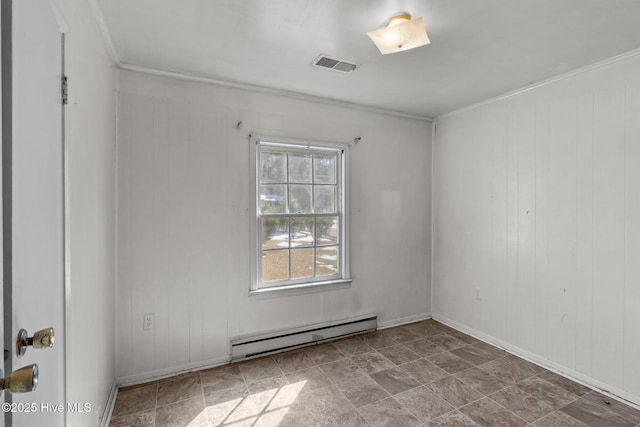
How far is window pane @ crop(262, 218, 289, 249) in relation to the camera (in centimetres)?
308

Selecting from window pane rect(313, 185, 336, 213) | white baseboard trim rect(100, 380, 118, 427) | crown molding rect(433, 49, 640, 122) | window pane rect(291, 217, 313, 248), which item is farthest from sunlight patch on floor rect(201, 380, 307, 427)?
crown molding rect(433, 49, 640, 122)

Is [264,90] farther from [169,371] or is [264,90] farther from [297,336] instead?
[169,371]

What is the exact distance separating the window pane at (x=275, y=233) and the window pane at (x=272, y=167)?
397mm

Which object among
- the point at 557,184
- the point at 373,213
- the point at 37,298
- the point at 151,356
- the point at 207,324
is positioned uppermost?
the point at 557,184

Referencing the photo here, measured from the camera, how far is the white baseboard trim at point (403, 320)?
3713 mm

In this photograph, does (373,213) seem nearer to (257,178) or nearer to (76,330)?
(257,178)

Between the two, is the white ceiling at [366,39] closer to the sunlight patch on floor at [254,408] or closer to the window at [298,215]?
the window at [298,215]

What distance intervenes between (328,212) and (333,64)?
1.49 meters

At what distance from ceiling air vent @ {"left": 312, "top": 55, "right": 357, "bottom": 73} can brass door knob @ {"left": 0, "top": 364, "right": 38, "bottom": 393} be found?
2.36 m

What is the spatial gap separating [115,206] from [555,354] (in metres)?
3.90

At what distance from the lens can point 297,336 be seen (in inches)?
125

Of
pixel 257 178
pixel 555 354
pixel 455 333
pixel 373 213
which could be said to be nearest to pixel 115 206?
pixel 257 178

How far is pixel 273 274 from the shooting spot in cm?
313

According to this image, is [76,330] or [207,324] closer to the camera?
[76,330]
